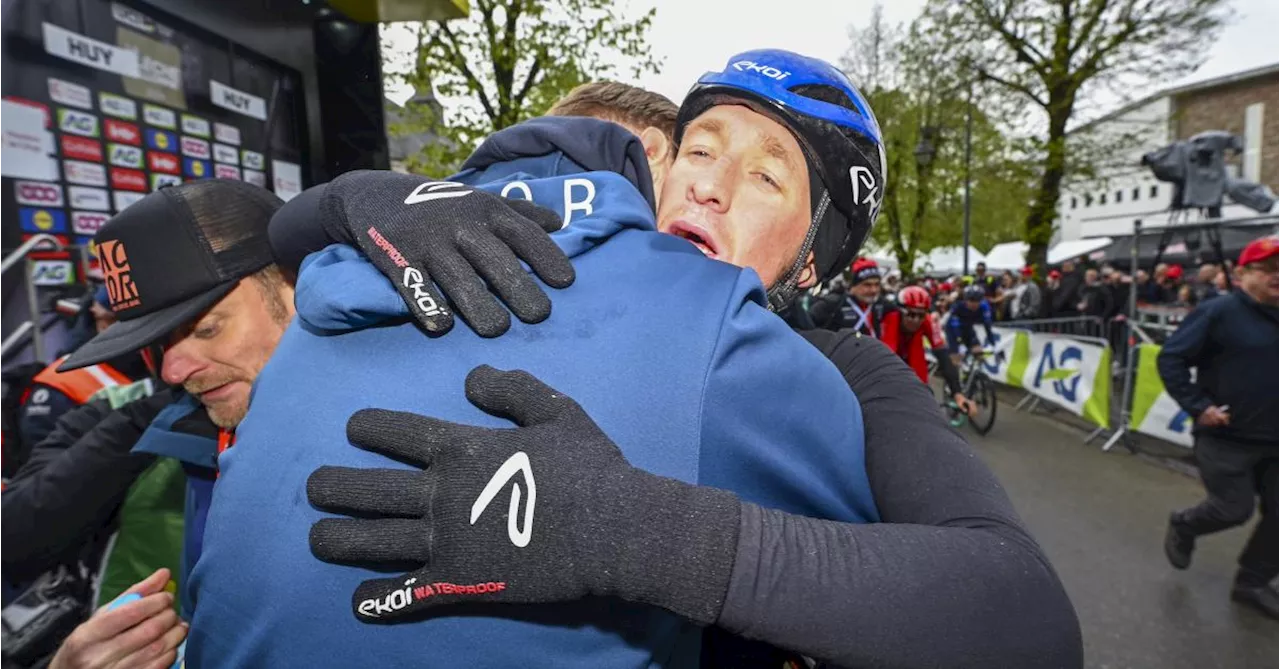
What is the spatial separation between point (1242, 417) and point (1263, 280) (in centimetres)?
105

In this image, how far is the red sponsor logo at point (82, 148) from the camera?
3959 mm

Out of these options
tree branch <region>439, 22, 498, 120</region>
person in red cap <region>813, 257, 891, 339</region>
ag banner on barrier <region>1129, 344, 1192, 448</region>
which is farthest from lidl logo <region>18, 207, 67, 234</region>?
tree branch <region>439, 22, 498, 120</region>

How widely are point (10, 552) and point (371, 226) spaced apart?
2.14 metres

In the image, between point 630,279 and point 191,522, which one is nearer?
point 630,279

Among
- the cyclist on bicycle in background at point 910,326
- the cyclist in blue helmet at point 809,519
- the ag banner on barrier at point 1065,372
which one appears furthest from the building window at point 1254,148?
the cyclist in blue helmet at point 809,519

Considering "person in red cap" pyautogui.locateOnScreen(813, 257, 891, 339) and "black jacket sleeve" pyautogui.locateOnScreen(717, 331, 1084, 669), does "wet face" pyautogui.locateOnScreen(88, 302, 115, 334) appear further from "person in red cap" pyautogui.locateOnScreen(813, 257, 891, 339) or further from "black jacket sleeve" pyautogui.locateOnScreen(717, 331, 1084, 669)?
"person in red cap" pyautogui.locateOnScreen(813, 257, 891, 339)

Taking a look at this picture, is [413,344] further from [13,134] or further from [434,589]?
[13,134]

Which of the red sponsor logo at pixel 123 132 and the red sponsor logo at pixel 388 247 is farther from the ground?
the red sponsor logo at pixel 123 132

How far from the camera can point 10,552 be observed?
7.32 ft

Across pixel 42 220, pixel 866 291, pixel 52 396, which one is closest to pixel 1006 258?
pixel 866 291

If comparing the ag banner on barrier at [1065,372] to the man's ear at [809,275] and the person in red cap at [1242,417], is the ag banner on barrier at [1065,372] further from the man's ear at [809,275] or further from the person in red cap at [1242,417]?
the man's ear at [809,275]

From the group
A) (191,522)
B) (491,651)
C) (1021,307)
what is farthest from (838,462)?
(1021,307)

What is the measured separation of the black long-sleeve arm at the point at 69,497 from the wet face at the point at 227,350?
1.01 feet

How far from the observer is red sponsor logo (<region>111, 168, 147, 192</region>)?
427cm
